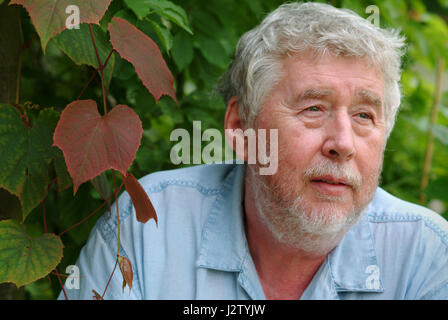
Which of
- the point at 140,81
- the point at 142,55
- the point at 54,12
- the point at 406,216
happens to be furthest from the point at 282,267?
the point at 54,12

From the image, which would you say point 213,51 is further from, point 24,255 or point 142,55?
point 24,255

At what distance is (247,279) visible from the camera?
1720mm

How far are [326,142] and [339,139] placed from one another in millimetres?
43

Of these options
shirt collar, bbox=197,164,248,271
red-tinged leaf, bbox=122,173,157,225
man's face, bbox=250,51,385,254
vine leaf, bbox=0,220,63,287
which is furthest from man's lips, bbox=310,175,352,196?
vine leaf, bbox=0,220,63,287

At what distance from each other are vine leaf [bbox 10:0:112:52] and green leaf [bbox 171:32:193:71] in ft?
2.45

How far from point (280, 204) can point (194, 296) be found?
43 cm

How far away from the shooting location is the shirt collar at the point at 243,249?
1717 millimetres

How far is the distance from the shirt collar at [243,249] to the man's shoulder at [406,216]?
1.5 inches

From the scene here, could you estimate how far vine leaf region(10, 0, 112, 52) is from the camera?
106 cm

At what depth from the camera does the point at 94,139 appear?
1132mm

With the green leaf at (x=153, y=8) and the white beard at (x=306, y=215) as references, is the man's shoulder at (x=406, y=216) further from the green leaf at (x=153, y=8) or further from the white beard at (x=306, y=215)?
the green leaf at (x=153, y=8)

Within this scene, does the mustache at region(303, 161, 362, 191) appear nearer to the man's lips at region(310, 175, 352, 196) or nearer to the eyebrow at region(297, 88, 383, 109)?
the man's lips at region(310, 175, 352, 196)
